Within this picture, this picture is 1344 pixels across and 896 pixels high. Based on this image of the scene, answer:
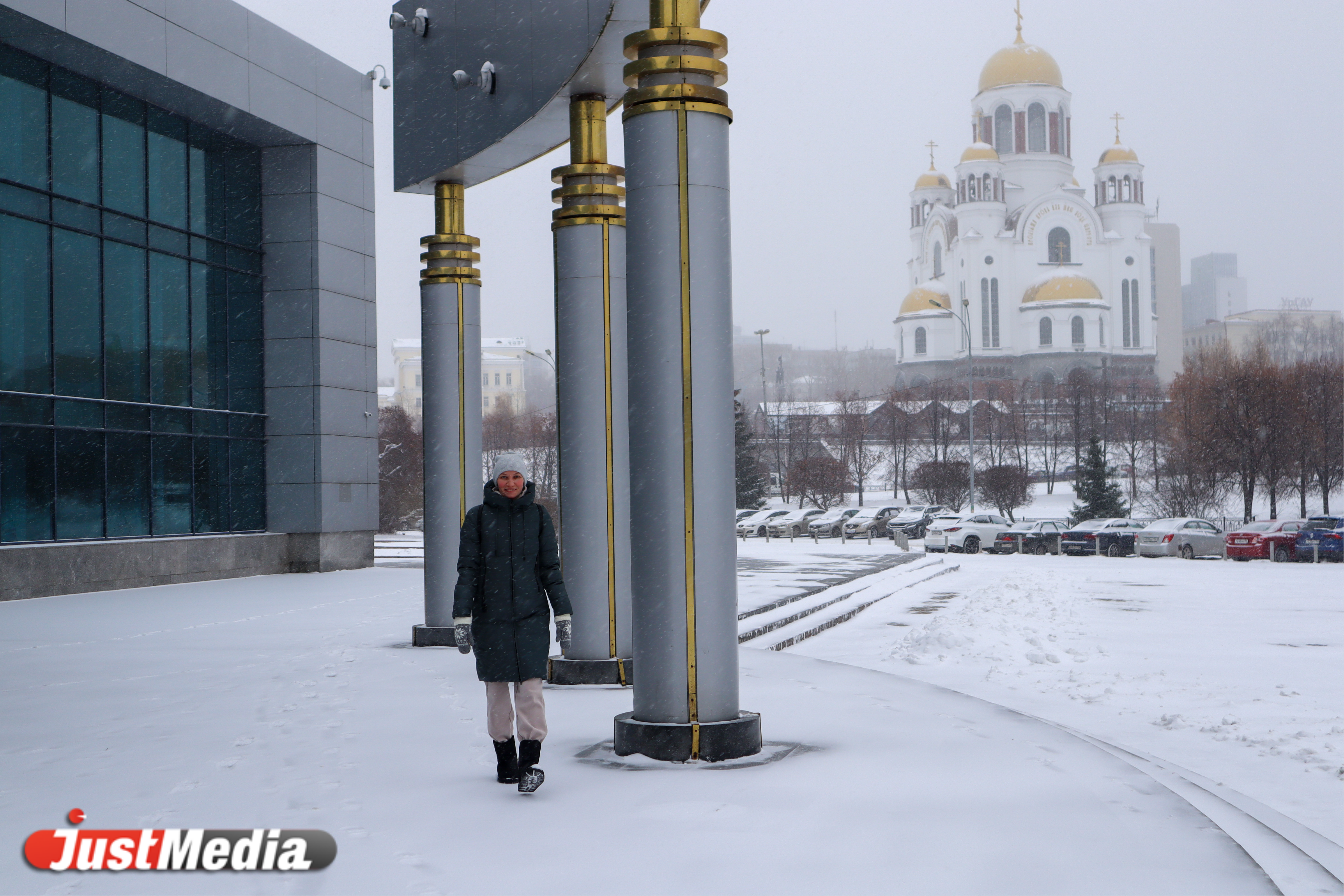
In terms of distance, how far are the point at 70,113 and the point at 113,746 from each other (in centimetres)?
1672

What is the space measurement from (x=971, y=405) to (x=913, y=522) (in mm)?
5514

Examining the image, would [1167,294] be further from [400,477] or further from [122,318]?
[122,318]

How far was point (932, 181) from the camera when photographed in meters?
118

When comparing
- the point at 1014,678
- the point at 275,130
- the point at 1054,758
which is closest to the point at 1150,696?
the point at 1014,678

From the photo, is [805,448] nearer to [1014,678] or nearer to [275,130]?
[275,130]

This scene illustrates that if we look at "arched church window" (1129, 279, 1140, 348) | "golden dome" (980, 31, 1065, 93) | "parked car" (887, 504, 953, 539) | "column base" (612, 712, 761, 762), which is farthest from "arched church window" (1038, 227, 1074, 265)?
"column base" (612, 712, 761, 762)

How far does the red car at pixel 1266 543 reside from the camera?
107 feet

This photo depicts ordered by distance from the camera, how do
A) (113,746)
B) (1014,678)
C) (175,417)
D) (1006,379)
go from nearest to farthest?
(113,746)
(1014,678)
(175,417)
(1006,379)

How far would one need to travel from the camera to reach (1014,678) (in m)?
11.5

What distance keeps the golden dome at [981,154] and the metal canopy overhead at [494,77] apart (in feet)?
331

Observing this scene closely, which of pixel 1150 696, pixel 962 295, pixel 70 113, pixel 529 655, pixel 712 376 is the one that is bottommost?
pixel 1150 696

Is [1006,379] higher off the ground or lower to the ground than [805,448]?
higher

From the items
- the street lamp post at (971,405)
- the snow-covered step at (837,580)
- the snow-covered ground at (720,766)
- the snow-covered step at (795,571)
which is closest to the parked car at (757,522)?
the street lamp post at (971,405)

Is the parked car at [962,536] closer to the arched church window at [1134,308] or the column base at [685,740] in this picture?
the column base at [685,740]
